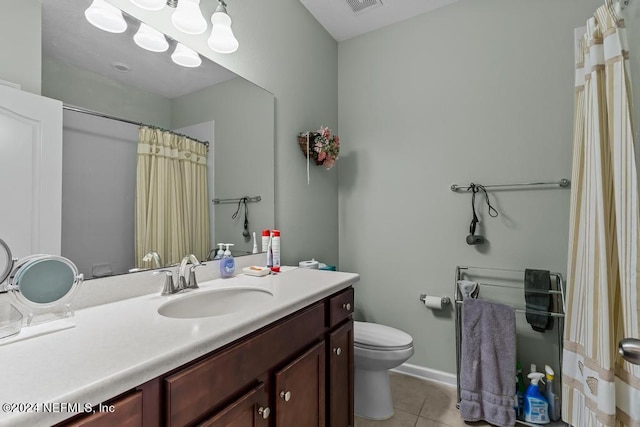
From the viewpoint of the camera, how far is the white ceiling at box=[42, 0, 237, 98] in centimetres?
96

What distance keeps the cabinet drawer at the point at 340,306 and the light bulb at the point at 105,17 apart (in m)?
1.34

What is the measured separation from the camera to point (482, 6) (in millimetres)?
2029

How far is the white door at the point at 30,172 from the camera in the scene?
0.82m

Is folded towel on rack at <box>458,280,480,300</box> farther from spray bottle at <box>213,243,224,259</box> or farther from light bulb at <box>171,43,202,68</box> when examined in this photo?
light bulb at <box>171,43,202,68</box>

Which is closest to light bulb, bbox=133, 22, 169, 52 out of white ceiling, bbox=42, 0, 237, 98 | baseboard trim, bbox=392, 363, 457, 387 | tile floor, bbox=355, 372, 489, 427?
white ceiling, bbox=42, 0, 237, 98

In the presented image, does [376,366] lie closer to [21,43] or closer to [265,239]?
[265,239]

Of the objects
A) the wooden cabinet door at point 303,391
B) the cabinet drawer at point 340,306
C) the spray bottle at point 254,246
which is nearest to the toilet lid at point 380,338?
the cabinet drawer at point 340,306

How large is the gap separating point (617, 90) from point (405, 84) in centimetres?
138

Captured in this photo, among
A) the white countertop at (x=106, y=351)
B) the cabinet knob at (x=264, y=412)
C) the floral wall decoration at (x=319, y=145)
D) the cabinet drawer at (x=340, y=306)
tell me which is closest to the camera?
the white countertop at (x=106, y=351)

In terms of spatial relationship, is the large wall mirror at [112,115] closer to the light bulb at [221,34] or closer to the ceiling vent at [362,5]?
the light bulb at [221,34]

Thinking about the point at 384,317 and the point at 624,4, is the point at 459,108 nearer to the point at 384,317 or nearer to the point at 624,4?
the point at 624,4

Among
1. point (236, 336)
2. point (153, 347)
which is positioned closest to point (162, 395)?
point (153, 347)

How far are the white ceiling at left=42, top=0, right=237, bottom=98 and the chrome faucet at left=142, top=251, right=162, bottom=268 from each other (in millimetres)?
656

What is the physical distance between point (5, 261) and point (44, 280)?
112mm
